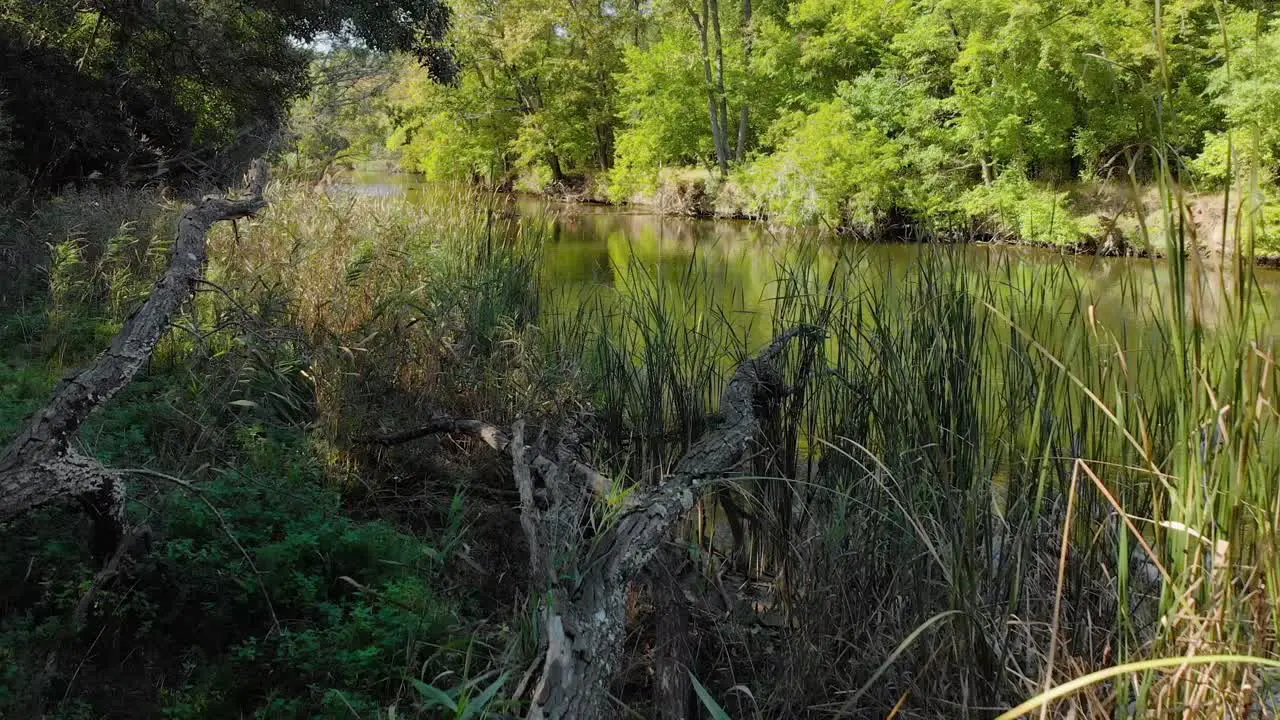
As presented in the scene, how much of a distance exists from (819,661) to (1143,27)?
13.0 m

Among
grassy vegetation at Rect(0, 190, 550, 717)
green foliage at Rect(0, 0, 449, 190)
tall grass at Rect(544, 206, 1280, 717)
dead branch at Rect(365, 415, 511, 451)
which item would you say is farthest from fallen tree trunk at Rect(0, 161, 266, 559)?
green foliage at Rect(0, 0, 449, 190)

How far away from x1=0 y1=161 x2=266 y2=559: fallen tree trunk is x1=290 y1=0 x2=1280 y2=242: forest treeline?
233cm

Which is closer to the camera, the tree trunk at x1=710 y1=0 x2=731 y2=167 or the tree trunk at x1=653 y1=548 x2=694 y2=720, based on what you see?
the tree trunk at x1=653 y1=548 x2=694 y2=720

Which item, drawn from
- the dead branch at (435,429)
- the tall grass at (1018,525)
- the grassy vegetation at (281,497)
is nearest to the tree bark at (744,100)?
the grassy vegetation at (281,497)

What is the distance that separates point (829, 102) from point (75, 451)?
1971 centimetres

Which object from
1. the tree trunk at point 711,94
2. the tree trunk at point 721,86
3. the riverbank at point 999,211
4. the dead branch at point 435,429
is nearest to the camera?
the dead branch at point 435,429

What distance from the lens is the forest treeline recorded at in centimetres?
1150

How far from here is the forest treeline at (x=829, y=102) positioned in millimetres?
11504

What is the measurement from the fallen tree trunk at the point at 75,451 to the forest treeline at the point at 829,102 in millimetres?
2328

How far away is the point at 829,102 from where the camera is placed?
19922 millimetres

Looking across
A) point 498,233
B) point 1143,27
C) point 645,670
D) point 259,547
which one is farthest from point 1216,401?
point 1143,27

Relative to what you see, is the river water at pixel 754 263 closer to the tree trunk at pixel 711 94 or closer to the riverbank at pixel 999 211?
the riverbank at pixel 999 211

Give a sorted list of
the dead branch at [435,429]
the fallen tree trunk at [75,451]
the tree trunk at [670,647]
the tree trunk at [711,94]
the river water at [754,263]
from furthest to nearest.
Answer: the tree trunk at [711,94] → the dead branch at [435,429] → the river water at [754,263] → the tree trunk at [670,647] → the fallen tree trunk at [75,451]

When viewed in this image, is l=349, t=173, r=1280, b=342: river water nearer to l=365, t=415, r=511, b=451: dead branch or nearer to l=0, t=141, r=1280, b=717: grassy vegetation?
l=0, t=141, r=1280, b=717: grassy vegetation
